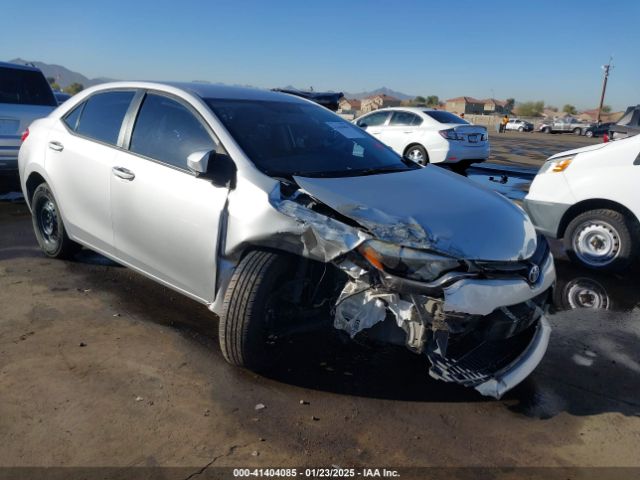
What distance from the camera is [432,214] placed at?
3062 millimetres

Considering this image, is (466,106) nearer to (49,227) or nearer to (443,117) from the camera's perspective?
(443,117)

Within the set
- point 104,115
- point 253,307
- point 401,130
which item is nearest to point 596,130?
point 401,130

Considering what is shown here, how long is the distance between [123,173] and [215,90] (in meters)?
0.93

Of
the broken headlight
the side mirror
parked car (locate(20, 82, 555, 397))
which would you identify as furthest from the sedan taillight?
the broken headlight

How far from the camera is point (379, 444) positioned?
268cm

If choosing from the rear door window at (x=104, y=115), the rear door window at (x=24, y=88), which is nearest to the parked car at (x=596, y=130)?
the rear door window at (x=24, y=88)

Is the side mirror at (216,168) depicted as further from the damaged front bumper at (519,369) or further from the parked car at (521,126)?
the parked car at (521,126)

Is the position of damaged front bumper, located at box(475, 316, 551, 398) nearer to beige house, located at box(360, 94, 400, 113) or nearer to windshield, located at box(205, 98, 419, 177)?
windshield, located at box(205, 98, 419, 177)

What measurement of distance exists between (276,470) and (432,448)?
2.59 feet

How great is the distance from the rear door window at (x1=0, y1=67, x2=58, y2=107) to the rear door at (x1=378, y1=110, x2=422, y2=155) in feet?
24.0

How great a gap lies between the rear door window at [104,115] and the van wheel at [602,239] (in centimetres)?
450

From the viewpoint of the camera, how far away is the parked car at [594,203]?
5.18 meters

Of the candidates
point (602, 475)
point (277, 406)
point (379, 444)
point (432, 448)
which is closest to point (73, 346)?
point (277, 406)

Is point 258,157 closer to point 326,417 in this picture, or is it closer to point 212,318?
point 212,318
